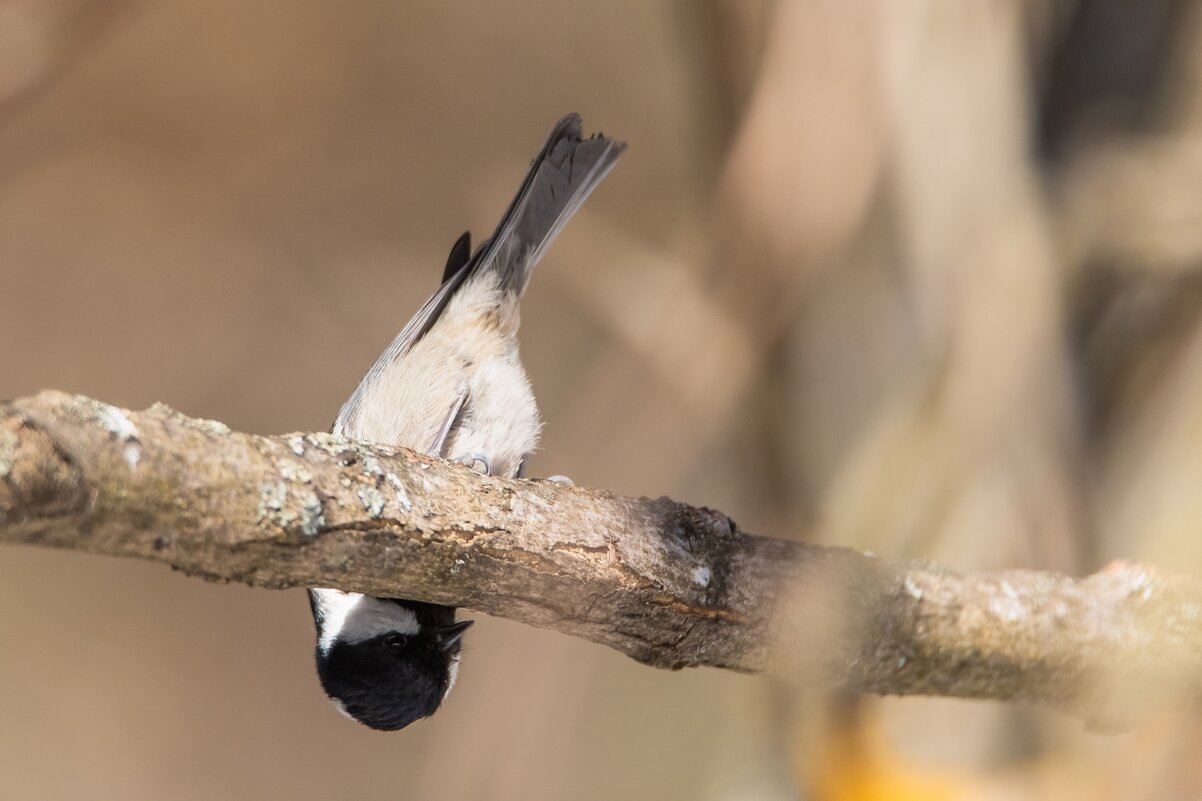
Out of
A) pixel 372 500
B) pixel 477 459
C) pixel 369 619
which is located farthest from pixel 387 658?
pixel 372 500

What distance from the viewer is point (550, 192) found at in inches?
103

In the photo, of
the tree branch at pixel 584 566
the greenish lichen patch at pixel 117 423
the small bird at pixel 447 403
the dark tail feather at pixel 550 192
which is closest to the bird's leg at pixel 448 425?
the small bird at pixel 447 403

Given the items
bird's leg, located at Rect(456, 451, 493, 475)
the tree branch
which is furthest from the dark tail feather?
the tree branch

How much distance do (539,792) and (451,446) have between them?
195 centimetres

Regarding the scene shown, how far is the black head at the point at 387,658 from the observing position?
8.07 ft

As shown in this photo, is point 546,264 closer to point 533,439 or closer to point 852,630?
point 533,439

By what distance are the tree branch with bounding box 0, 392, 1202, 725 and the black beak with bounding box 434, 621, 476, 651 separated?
101 centimetres

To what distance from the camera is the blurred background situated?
2973mm

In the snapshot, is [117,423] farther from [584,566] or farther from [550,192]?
[550,192]

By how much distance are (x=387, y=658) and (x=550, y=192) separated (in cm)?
122

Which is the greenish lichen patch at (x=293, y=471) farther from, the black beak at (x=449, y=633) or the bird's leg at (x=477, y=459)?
the black beak at (x=449, y=633)

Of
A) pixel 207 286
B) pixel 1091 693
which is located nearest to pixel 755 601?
pixel 1091 693

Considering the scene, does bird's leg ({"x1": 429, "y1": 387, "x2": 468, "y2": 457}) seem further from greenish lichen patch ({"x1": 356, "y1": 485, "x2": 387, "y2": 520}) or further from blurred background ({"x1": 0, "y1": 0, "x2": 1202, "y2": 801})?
greenish lichen patch ({"x1": 356, "y1": 485, "x2": 387, "y2": 520})

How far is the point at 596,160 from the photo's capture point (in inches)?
102
